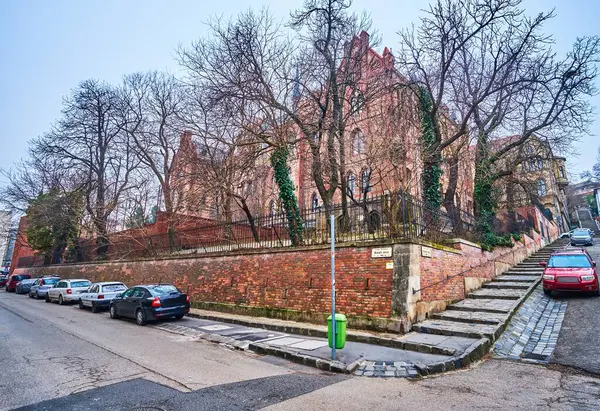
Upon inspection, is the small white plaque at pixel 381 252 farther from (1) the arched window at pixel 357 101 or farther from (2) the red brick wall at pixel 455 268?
(1) the arched window at pixel 357 101

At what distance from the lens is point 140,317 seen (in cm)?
1252

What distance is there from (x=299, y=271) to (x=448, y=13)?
13422 mm

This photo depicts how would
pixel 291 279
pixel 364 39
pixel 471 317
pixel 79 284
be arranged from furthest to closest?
pixel 79 284 < pixel 364 39 < pixel 291 279 < pixel 471 317

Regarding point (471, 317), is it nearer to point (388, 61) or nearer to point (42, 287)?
point (388, 61)

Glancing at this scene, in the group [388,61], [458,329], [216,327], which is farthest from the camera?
[388,61]

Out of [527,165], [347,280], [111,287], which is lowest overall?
[111,287]

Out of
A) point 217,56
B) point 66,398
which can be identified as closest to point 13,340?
point 66,398

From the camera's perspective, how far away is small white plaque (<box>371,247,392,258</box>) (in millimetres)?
9758

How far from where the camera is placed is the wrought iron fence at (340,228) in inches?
413

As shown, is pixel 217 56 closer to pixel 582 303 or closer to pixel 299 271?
pixel 299 271

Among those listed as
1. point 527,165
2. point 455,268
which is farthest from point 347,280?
point 527,165

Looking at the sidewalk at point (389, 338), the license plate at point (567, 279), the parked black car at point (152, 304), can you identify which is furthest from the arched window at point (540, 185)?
the parked black car at point (152, 304)

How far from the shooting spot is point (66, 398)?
16.3 feet

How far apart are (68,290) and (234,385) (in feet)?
63.2
